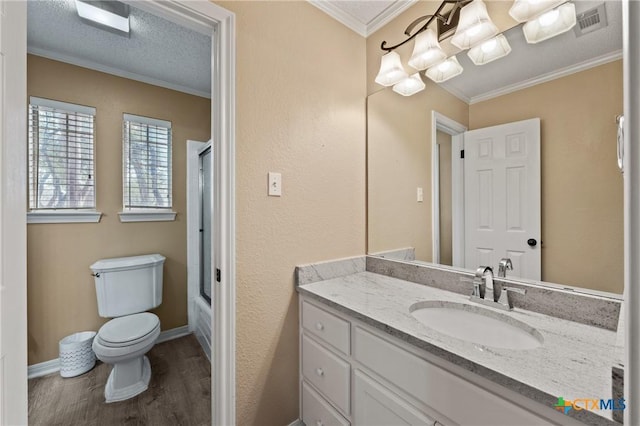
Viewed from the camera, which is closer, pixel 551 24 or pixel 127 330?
pixel 551 24

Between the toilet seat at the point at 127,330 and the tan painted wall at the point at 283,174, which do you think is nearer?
the tan painted wall at the point at 283,174

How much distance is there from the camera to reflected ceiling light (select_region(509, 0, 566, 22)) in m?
1.01

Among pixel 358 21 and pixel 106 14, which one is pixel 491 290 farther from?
pixel 106 14

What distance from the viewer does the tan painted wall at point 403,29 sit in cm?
116

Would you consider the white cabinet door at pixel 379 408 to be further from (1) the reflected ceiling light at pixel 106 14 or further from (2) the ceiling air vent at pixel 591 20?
(1) the reflected ceiling light at pixel 106 14

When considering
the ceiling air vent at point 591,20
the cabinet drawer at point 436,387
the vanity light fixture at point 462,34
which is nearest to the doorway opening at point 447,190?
the vanity light fixture at point 462,34

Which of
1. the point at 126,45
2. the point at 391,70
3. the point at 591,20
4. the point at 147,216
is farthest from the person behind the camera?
the point at 147,216

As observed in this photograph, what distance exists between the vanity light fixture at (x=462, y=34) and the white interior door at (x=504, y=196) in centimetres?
34

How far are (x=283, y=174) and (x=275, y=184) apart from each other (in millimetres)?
71

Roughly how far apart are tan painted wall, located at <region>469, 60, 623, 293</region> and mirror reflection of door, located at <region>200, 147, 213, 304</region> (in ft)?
7.58

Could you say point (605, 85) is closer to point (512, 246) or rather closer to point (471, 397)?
point (512, 246)

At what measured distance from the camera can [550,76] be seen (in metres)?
1.03

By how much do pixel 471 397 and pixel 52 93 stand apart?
3019 mm

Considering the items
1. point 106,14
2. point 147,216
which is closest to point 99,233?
point 147,216
